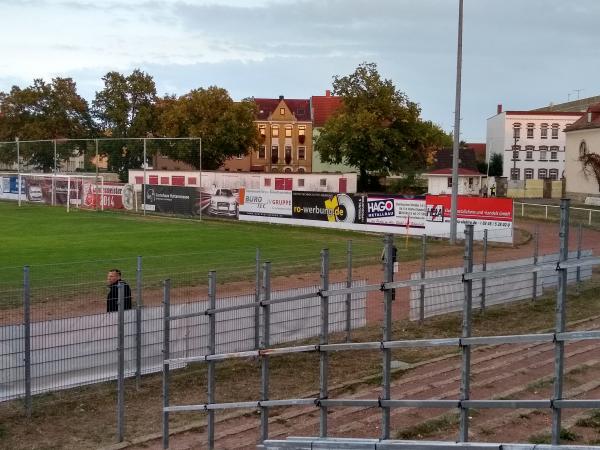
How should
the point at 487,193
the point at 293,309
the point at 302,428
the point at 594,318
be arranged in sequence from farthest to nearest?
the point at 487,193 < the point at 594,318 < the point at 293,309 < the point at 302,428

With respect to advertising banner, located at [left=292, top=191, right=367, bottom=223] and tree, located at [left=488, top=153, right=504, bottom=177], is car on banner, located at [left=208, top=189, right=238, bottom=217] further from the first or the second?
tree, located at [left=488, top=153, right=504, bottom=177]

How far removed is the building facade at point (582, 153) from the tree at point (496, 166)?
22162 millimetres

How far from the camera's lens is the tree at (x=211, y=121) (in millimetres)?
77188

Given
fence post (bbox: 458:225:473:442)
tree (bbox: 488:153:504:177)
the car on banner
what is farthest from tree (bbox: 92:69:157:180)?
fence post (bbox: 458:225:473:442)

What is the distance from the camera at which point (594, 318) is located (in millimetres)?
15406

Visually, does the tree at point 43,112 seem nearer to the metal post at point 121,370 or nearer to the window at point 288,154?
the window at point 288,154

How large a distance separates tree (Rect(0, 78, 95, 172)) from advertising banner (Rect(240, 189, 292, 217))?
53.8 m

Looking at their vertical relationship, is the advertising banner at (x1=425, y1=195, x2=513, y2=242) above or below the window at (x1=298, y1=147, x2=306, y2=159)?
below

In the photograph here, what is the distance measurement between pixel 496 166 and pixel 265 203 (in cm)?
5347

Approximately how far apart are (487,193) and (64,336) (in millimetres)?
60675

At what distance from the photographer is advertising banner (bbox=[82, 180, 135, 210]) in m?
48.5

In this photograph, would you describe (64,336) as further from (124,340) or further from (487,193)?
(487,193)

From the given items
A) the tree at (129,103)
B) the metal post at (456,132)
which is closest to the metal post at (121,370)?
the metal post at (456,132)

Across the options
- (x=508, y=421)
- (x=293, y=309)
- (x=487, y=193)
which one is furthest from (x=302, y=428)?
(x=487, y=193)
